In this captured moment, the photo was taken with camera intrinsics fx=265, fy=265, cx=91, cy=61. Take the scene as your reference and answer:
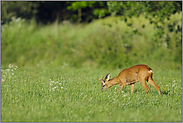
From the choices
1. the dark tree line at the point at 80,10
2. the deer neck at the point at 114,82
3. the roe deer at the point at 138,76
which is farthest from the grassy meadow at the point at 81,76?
the dark tree line at the point at 80,10

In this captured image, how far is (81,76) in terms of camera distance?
9.26 metres

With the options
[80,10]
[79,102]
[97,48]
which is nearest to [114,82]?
[79,102]

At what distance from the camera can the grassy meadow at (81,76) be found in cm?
582

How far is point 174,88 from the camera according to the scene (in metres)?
8.06

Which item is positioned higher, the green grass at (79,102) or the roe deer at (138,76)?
the roe deer at (138,76)

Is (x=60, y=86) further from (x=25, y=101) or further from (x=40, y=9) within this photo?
(x=40, y=9)

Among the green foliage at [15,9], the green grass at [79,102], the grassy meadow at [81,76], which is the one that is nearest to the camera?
the green grass at [79,102]

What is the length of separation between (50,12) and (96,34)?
12.5 metres

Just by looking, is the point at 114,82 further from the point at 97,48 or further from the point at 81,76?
the point at 97,48

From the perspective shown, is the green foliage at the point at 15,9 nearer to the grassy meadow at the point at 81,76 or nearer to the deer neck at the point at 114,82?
the grassy meadow at the point at 81,76

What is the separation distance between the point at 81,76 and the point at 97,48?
5168mm

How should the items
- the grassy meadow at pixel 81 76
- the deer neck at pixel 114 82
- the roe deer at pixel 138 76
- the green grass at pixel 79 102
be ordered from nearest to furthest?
the green grass at pixel 79 102 < the grassy meadow at pixel 81 76 < the roe deer at pixel 138 76 < the deer neck at pixel 114 82

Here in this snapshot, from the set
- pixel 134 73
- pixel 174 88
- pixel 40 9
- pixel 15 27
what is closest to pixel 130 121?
pixel 134 73

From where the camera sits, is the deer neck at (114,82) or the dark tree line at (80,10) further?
the dark tree line at (80,10)
